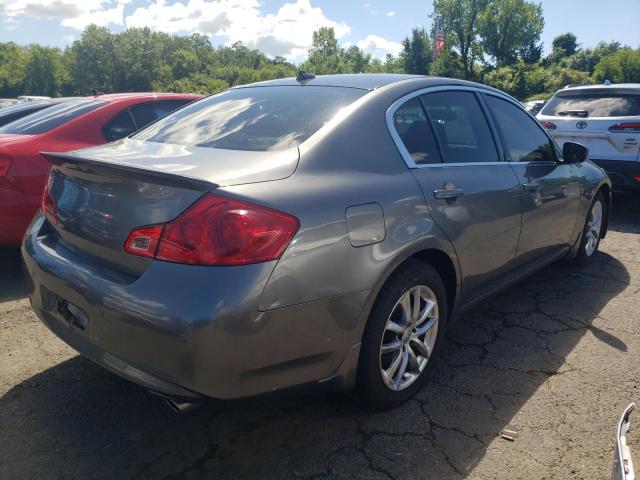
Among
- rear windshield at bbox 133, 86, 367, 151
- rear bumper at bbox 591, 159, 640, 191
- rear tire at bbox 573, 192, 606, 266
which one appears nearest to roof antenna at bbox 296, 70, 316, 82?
rear windshield at bbox 133, 86, 367, 151

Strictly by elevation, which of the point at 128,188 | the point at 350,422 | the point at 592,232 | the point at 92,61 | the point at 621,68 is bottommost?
the point at 350,422

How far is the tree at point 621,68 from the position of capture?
60.9 m

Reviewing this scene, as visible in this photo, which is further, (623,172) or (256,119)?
(623,172)

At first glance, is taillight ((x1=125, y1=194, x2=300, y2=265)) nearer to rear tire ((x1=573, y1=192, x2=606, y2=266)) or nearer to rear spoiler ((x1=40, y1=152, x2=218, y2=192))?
rear spoiler ((x1=40, y1=152, x2=218, y2=192))

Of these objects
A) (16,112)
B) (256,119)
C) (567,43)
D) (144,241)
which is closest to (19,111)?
(16,112)

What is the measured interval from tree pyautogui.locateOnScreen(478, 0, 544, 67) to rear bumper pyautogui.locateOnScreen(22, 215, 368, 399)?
231 feet

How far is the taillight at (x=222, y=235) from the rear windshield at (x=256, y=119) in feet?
1.70

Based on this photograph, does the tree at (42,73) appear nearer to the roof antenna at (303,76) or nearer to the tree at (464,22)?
the tree at (464,22)

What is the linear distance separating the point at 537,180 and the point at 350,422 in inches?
81.9

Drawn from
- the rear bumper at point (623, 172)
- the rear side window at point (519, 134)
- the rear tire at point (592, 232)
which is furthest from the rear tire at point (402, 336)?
the rear bumper at point (623, 172)

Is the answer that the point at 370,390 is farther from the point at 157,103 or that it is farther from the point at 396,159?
the point at 157,103

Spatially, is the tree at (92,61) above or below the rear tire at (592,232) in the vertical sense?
above

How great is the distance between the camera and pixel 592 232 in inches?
188

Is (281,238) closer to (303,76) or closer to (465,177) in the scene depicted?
(465,177)
